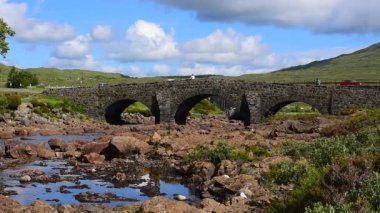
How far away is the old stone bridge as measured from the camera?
60.1m

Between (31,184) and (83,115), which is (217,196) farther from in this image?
(83,115)

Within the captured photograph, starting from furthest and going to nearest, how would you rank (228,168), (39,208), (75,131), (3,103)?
(3,103) → (75,131) → (228,168) → (39,208)

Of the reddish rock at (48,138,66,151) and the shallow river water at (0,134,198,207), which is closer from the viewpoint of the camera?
the shallow river water at (0,134,198,207)

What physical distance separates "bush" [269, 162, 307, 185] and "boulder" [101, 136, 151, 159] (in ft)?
49.5

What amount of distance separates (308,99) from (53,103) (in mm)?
35294

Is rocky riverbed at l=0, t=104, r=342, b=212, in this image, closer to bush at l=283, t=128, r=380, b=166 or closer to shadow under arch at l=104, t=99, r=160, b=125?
bush at l=283, t=128, r=380, b=166

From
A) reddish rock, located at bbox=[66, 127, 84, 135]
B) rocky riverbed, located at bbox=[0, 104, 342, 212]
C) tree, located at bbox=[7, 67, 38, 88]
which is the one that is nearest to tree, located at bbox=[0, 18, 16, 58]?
rocky riverbed, located at bbox=[0, 104, 342, 212]

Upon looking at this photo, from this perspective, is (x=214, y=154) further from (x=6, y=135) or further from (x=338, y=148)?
(x=6, y=135)

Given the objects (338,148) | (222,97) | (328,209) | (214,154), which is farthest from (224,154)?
(222,97)

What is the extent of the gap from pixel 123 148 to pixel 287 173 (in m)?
16.4

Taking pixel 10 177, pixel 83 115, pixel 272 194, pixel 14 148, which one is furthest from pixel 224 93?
pixel 272 194

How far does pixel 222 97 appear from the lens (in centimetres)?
6925

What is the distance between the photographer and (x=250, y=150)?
A: 98.6 ft

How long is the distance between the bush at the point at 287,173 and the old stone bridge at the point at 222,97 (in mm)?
38731
